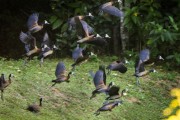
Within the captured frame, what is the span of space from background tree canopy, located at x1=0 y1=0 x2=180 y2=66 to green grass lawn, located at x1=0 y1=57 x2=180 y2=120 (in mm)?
785

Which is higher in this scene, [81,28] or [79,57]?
[81,28]

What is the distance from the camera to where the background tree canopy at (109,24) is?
704 centimetres

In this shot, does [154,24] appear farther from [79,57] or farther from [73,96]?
[79,57]

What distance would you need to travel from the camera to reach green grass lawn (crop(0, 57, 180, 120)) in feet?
15.5

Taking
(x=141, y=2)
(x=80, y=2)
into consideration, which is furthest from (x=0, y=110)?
(x=80, y=2)

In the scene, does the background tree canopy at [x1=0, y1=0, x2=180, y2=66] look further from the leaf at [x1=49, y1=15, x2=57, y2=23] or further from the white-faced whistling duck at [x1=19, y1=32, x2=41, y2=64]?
the white-faced whistling duck at [x1=19, y1=32, x2=41, y2=64]

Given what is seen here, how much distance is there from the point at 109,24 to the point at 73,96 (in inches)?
153

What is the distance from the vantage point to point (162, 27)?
6.86m

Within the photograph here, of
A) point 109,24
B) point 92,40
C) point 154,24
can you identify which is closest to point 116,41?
point 109,24

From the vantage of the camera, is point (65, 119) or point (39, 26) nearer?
point (39, 26)

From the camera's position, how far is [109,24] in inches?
359

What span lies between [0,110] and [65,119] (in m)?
0.67

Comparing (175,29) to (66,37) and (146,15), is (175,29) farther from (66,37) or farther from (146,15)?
(66,37)

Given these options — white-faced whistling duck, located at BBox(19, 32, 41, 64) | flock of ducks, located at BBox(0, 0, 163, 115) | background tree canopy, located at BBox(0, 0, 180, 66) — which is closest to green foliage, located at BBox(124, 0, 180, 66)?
background tree canopy, located at BBox(0, 0, 180, 66)
